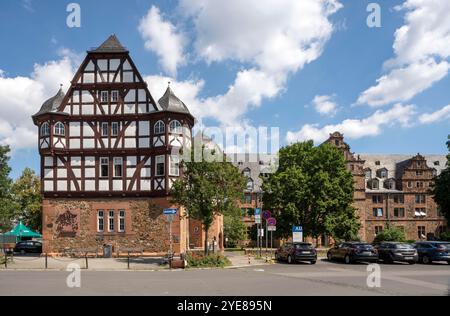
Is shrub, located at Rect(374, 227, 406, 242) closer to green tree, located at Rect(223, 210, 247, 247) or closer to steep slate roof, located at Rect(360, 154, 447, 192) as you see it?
green tree, located at Rect(223, 210, 247, 247)

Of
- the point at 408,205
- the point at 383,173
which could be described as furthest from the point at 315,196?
the point at 383,173

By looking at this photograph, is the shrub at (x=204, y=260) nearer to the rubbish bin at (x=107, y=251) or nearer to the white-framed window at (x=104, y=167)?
the rubbish bin at (x=107, y=251)

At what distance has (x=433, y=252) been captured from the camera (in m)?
28.9

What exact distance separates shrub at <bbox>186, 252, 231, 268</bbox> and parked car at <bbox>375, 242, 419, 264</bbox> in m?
10.6

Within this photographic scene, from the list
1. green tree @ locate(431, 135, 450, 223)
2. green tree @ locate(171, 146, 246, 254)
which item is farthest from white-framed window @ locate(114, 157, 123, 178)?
green tree @ locate(431, 135, 450, 223)

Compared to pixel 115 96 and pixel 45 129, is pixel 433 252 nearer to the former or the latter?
pixel 115 96

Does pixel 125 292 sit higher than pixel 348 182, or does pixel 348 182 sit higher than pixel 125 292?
pixel 348 182

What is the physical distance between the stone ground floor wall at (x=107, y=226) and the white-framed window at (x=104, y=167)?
2047 mm

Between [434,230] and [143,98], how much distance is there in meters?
56.4

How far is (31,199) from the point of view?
5984 centimetres

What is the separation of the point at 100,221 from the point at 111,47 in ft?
45.0
